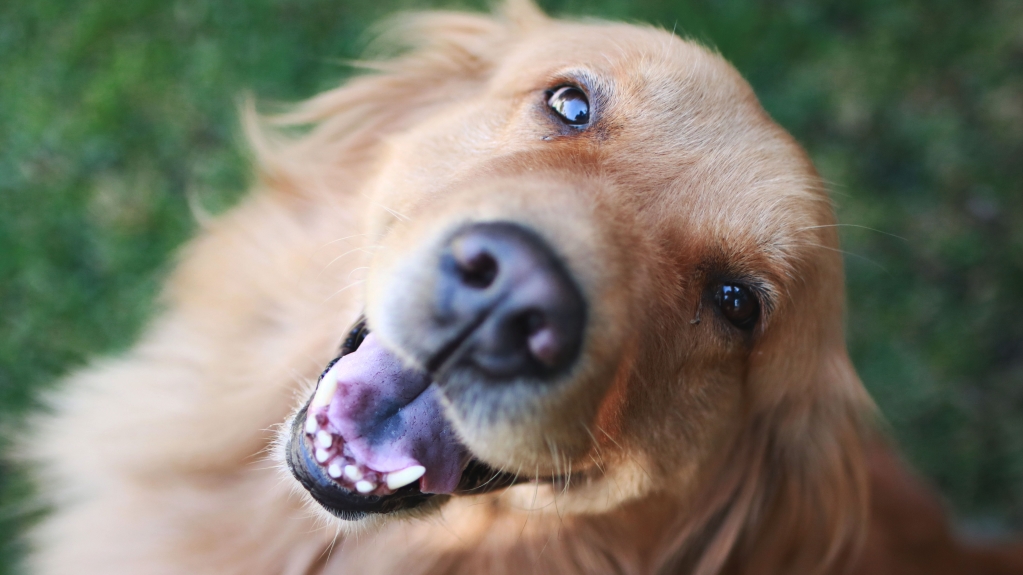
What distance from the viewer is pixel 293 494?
2.38 m

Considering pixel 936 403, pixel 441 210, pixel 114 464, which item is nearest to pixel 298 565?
pixel 114 464

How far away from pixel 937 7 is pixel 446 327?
206 inches

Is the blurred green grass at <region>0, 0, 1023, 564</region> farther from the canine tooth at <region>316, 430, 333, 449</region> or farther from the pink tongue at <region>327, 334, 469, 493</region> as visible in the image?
the canine tooth at <region>316, 430, 333, 449</region>

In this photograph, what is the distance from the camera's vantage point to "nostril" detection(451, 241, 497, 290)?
1.51 meters

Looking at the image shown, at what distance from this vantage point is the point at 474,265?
1537 millimetres

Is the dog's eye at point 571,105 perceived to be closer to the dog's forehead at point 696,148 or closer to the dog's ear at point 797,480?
the dog's forehead at point 696,148

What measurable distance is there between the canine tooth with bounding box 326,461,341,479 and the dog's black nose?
1.68ft

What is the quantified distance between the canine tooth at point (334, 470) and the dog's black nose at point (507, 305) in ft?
1.68

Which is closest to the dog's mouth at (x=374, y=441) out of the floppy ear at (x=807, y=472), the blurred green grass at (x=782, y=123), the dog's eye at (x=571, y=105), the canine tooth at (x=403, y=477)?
the canine tooth at (x=403, y=477)

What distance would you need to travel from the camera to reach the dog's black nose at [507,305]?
58.7 inches

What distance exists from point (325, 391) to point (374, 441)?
190 mm

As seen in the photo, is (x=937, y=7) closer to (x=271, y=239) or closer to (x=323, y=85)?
(x=323, y=85)

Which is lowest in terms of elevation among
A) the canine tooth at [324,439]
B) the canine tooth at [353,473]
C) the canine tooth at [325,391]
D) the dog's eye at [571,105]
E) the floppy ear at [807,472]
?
the floppy ear at [807,472]

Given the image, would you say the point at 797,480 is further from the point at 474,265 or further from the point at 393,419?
the point at 474,265
